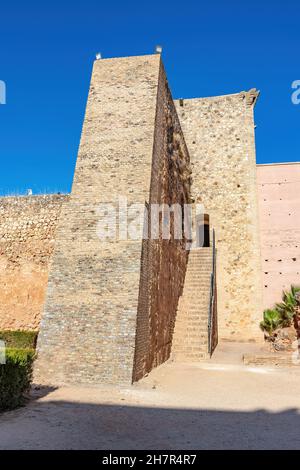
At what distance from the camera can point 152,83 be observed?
412 inches

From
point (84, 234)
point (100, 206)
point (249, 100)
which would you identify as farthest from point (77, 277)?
point (249, 100)

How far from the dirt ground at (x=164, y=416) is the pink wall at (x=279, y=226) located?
783 centimetres

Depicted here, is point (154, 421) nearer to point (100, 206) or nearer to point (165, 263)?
point (100, 206)

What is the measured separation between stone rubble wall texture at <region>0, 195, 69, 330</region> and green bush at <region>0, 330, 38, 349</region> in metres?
1.75

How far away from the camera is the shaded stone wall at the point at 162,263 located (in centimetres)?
866

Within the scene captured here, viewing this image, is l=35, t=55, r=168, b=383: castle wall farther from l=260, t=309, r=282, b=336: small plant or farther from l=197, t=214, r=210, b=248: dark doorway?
l=260, t=309, r=282, b=336: small plant

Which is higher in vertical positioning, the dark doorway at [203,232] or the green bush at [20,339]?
the dark doorway at [203,232]

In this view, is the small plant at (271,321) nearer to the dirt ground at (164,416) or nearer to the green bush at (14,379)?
the dirt ground at (164,416)

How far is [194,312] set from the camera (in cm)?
1286

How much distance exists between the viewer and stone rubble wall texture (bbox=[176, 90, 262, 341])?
16.2 meters

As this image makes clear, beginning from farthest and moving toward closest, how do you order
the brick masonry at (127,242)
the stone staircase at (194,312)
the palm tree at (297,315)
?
the palm tree at (297,315), the stone staircase at (194,312), the brick masonry at (127,242)

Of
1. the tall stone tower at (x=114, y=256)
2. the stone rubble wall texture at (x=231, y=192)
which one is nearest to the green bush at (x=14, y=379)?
the tall stone tower at (x=114, y=256)

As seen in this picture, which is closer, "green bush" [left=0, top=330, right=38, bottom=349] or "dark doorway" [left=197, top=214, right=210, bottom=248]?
"green bush" [left=0, top=330, right=38, bottom=349]

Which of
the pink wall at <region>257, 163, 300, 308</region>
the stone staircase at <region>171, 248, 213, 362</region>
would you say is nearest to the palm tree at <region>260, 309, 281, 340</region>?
the pink wall at <region>257, 163, 300, 308</region>
